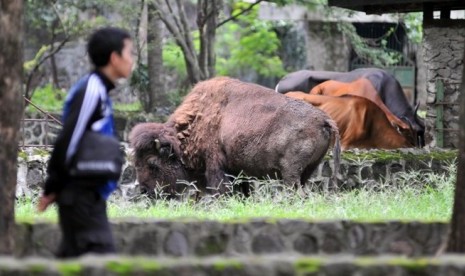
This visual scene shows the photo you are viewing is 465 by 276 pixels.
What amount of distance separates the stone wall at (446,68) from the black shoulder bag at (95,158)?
10.3 m

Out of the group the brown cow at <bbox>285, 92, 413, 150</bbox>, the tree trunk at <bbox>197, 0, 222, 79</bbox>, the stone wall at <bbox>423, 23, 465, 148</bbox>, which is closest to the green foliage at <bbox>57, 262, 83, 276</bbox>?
the stone wall at <bbox>423, 23, 465, 148</bbox>

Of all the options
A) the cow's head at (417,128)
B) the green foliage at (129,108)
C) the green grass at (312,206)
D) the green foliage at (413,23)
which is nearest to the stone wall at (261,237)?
the green grass at (312,206)

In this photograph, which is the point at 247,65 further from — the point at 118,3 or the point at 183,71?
the point at 118,3

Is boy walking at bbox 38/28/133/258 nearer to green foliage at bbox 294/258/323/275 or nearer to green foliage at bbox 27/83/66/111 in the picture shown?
green foliage at bbox 294/258/323/275

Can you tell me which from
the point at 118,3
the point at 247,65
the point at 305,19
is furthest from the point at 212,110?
the point at 247,65

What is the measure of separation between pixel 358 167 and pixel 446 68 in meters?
2.49

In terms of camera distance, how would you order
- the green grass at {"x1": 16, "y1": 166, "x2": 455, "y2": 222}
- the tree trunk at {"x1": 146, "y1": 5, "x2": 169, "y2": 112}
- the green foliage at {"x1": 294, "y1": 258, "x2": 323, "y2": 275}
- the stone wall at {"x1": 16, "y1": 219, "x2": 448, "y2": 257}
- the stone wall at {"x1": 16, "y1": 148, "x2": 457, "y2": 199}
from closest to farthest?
1. the green foliage at {"x1": 294, "y1": 258, "x2": 323, "y2": 275}
2. the stone wall at {"x1": 16, "y1": 219, "x2": 448, "y2": 257}
3. the green grass at {"x1": 16, "y1": 166, "x2": 455, "y2": 222}
4. the stone wall at {"x1": 16, "y1": 148, "x2": 457, "y2": 199}
5. the tree trunk at {"x1": 146, "y1": 5, "x2": 169, "y2": 112}

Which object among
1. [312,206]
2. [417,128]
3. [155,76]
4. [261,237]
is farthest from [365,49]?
[261,237]

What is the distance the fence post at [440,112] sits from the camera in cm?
1495

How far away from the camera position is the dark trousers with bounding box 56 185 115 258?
5.32 m

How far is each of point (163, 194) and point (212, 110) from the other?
4.30 ft

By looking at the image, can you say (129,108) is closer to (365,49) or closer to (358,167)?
(365,49)

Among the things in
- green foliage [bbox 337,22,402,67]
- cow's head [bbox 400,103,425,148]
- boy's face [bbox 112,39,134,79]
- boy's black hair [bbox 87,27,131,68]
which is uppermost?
boy's black hair [bbox 87,27,131,68]

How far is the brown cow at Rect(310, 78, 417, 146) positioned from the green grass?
4453mm
